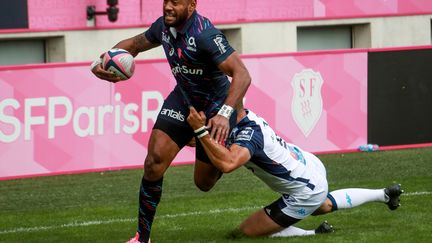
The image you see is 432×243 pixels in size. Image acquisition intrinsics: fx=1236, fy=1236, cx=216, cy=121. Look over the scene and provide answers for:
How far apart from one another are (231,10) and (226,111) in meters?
12.8

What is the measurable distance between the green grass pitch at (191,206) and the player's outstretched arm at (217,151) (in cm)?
93

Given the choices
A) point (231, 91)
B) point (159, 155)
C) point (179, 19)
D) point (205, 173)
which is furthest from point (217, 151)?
point (179, 19)

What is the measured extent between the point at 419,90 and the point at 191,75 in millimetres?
7751

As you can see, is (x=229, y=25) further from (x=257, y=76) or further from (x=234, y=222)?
(x=234, y=222)

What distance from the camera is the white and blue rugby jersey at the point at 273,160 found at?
10375 millimetres

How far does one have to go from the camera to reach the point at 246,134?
10.3 m

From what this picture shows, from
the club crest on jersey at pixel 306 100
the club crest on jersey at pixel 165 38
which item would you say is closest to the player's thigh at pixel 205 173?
the club crest on jersey at pixel 165 38

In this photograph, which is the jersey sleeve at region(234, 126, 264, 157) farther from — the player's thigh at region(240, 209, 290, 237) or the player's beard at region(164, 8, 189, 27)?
the player's beard at region(164, 8, 189, 27)

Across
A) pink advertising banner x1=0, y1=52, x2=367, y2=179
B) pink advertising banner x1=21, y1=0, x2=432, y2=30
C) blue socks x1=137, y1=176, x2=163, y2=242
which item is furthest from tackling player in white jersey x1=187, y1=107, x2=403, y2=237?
pink advertising banner x1=21, y1=0, x2=432, y2=30

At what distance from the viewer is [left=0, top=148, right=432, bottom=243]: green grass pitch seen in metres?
11.1

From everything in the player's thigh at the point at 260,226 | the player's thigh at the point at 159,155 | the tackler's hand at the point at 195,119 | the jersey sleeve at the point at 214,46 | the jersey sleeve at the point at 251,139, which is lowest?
the player's thigh at the point at 260,226

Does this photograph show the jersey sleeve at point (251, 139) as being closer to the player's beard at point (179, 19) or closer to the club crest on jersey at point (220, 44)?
the club crest on jersey at point (220, 44)

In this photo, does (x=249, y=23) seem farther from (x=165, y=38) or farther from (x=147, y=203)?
(x=147, y=203)

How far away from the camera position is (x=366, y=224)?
1130 centimetres
